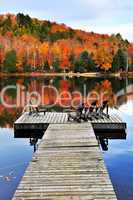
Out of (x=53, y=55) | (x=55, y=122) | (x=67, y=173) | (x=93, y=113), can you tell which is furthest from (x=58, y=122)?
(x=53, y=55)

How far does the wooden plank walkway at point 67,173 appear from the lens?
8.52 metres

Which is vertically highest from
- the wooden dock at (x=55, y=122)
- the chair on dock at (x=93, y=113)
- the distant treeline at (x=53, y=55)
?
the distant treeline at (x=53, y=55)

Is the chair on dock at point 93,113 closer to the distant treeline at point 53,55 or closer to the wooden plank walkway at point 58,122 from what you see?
the wooden plank walkway at point 58,122

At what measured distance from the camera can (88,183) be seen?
918 cm

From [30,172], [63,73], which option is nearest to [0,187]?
[30,172]

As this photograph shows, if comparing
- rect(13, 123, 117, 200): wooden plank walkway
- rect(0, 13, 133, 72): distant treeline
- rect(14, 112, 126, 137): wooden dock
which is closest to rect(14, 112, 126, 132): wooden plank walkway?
rect(14, 112, 126, 137): wooden dock

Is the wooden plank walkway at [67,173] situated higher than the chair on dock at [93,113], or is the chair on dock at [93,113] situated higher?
the chair on dock at [93,113]

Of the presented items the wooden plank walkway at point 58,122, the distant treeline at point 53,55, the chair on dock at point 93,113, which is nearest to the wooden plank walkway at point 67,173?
the wooden plank walkway at point 58,122

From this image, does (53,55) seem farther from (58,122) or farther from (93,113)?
(58,122)

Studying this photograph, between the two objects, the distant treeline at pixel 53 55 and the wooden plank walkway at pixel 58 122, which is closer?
the wooden plank walkway at pixel 58 122

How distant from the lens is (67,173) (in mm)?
9992


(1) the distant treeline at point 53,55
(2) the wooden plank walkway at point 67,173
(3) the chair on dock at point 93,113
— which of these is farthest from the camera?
(1) the distant treeline at point 53,55

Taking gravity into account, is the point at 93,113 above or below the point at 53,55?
below

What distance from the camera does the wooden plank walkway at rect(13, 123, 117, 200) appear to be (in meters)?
8.52
